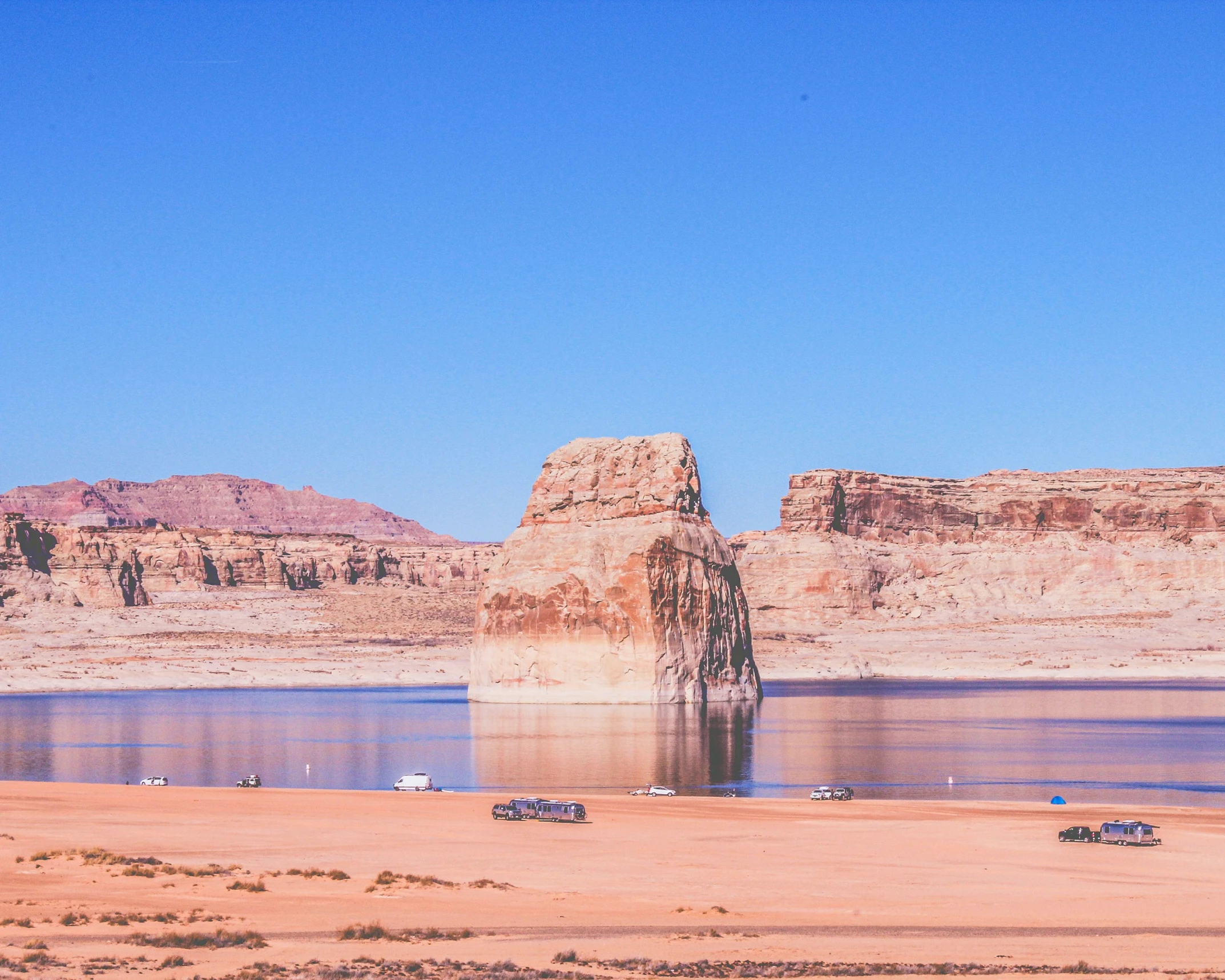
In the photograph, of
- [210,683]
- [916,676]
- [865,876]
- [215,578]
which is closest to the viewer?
[865,876]

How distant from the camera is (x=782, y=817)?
3831 cm

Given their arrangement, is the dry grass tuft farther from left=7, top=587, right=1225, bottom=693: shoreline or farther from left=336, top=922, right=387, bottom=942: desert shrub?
left=7, top=587, right=1225, bottom=693: shoreline

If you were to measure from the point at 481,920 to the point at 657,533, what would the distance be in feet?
187

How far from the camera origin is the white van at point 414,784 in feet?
144

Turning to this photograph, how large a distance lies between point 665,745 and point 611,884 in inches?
1309

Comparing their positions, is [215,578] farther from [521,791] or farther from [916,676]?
[521,791]

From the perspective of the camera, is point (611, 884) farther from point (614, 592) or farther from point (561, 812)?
point (614, 592)

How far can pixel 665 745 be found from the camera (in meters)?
60.3

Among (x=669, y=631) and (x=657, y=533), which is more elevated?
(x=657, y=533)

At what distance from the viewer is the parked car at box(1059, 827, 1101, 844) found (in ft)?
108

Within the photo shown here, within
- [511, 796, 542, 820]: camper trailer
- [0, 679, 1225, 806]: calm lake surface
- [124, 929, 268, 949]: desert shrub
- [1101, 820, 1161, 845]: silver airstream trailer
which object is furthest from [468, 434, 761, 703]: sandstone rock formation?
[124, 929, 268, 949]: desert shrub

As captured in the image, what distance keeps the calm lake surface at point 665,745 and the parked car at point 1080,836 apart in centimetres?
1018

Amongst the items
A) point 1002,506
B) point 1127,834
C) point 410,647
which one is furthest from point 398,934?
point 1002,506

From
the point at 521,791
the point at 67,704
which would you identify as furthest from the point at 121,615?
the point at 521,791
